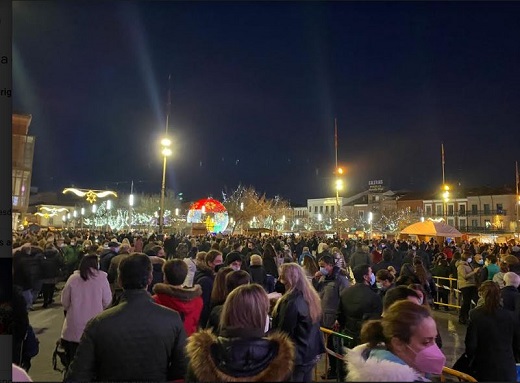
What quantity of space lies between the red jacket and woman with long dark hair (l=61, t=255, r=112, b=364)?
1382 millimetres

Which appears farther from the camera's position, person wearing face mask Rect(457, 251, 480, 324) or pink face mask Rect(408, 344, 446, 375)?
person wearing face mask Rect(457, 251, 480, 324)

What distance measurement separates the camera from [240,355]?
2.44 metres

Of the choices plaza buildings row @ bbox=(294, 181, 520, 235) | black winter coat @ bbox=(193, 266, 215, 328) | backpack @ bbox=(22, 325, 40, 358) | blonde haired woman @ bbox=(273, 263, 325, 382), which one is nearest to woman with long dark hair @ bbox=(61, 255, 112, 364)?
backpack @ bbox=(22, 325, 40, 358)

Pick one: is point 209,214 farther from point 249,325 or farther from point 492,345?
point 249,325

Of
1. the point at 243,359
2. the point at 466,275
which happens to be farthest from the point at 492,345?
the point at 466,275

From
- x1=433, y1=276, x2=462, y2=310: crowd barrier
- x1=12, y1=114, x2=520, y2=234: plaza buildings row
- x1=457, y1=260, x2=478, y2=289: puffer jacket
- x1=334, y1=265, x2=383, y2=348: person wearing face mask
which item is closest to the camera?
x1=334, y1=265, x2=383, y2=348: person wearing face mask

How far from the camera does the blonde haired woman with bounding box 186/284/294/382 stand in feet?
7.84

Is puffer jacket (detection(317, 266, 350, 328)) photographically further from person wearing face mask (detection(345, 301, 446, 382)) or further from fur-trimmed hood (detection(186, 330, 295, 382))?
fur-trimmed hood (detection(186, 330, 295, 382))

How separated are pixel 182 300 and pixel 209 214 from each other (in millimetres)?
35509

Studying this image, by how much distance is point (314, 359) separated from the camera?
486cm

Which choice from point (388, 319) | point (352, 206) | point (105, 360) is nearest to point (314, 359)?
point (388, 319)

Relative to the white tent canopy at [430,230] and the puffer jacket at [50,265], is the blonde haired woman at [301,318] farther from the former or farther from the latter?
the white tent canopy at [430,230]

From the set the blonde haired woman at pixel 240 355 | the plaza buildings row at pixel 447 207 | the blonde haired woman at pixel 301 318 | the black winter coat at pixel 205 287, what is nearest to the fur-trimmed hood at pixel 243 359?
the blonde haired woman at pixel 240 355

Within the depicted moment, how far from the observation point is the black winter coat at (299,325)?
4.68m
